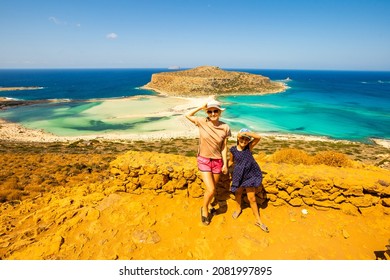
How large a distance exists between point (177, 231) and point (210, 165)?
1.70 meters

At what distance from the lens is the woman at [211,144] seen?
475 centimetres

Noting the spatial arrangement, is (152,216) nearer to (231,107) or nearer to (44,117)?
(44,117)

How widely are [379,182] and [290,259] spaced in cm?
294

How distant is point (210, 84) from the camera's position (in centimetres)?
8756

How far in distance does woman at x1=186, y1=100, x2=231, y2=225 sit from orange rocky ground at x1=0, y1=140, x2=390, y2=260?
3.26 ft

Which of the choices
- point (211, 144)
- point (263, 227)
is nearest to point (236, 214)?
point (263, 227)

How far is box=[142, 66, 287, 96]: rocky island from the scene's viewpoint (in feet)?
279

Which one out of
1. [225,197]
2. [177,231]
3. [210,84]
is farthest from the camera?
[210,84]

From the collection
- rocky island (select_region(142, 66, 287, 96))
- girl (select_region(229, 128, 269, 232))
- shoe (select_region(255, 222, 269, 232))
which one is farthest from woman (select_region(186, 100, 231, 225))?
rocky island (select_region(142, 66, 287, 96))

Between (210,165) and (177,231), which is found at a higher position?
(210,165)

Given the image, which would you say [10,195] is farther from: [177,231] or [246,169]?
[246,169]

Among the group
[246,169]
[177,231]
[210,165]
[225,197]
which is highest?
[210,165]

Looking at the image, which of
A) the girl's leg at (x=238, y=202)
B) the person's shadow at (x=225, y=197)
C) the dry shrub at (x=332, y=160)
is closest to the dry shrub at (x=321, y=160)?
the dry shrub at (x=332, y=160)

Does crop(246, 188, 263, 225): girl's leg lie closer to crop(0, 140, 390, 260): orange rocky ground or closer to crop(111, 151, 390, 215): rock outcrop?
crop(0, 140, 390, 260): orange rocky ground
